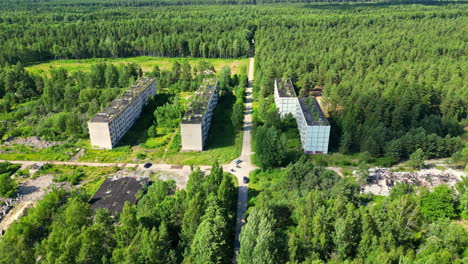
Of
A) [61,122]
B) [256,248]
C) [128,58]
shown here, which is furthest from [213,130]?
[128,58]

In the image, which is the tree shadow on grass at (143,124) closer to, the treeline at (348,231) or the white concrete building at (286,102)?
the white concrete building at (286,102)

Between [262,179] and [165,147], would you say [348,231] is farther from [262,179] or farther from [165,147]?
[165,147]

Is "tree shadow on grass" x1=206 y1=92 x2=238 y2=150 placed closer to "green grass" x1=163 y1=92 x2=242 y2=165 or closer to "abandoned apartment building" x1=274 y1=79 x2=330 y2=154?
"green grass" x1=163 y1=92 x2=242 y2=165

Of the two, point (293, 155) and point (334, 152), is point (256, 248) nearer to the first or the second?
point (293, 155)

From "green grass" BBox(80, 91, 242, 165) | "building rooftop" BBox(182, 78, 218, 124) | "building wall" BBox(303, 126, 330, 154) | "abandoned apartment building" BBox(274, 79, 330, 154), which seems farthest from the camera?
"building rooftop" BBox(182, 78, 218, 124)

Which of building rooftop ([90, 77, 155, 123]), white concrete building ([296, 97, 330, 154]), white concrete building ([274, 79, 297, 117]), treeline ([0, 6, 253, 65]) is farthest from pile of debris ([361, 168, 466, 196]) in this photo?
treeline ([0, 6, 253, 65])
